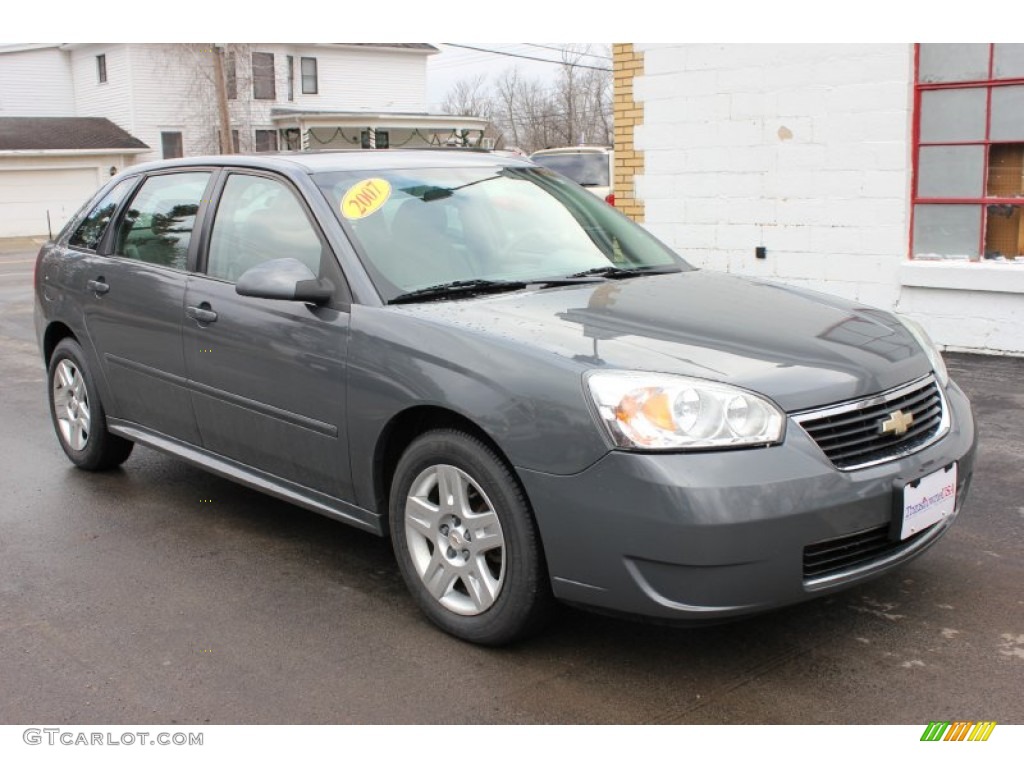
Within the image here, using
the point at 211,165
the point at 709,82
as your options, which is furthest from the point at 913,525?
the point at 709,82

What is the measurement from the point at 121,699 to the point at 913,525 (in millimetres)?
2542

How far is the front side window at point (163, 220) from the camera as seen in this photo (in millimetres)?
5188

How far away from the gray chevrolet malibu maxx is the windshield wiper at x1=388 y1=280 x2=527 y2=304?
0.04 ft

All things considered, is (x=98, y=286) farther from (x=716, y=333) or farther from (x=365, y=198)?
(x=716, y=333)

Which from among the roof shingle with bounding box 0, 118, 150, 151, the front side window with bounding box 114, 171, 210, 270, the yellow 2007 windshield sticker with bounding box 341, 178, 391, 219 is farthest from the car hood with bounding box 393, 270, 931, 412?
the roof shingle with bounding box 0, 118, 150, 151

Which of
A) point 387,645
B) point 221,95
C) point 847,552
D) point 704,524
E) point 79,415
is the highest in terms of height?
point 221,95

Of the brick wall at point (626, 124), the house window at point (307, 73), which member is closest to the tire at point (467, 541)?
the brick wall at point (626, 124)

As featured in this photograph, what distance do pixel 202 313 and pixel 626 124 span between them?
6.49 meters

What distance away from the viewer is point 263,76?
4450 cm

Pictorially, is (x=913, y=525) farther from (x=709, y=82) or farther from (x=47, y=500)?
Result: (x=709, y=82)

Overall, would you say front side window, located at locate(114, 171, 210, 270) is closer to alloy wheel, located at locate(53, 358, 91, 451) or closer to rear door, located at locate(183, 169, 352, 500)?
rear door, located at locate(183, 169, 352, 500)
